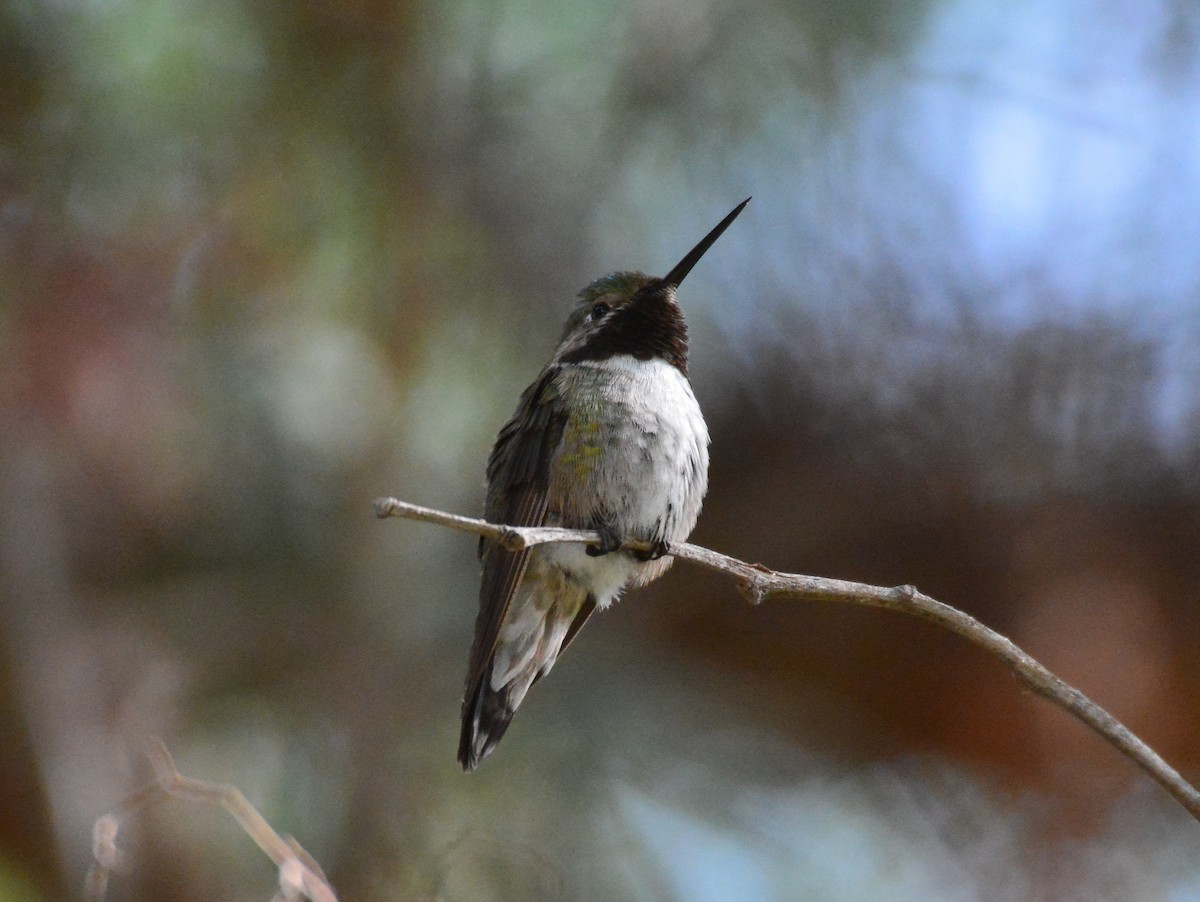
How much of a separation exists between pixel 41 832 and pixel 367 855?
112 centimetres

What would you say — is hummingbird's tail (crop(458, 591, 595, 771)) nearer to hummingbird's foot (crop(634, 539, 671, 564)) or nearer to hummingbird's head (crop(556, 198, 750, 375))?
hummingbird's foot (crop(634, 539, 671, 564))

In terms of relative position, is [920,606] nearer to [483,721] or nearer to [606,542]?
[606,542]

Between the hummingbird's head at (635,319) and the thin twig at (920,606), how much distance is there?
1.07m

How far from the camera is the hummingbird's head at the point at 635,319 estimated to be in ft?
10.2

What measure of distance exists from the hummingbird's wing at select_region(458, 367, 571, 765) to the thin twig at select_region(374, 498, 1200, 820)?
0.57 meters

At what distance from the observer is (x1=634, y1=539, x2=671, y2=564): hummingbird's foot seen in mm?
2609

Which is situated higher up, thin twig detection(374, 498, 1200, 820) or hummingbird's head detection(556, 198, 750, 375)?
hummingbird's head detection(556, 198, 750, 375)

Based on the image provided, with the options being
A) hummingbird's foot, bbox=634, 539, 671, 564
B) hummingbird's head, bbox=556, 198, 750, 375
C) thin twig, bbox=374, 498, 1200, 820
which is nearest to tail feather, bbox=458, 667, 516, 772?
hummingbird's foot, bbox=634, 539, 671, 564

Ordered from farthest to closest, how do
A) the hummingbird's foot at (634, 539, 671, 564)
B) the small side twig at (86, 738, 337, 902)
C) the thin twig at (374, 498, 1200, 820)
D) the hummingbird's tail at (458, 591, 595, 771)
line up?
the hummingbird's tail at (458, 591, 595, 771) → the hummingbird's foot at (634, 539, 671, 564) → the small side twig at (86, 738, 337, 902) → the thin twig at (374, 498, 1200, 820)

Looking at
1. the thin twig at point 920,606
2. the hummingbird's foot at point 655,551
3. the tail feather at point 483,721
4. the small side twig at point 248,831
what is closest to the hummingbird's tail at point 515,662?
the tail feather at point 483,721

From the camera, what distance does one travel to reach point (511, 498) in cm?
291

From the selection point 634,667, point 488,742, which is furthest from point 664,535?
point 634,667

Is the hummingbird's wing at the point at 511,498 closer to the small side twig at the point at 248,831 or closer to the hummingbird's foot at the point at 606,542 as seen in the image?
the hummingbird's foot at the point at 606,542

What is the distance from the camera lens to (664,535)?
284 cm
